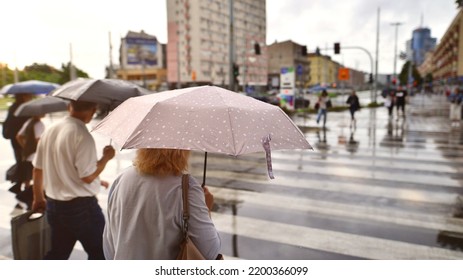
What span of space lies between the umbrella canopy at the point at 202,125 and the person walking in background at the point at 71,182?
0.88m

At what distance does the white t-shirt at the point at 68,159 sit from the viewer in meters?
2.91

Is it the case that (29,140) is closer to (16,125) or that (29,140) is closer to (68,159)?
(16,125)

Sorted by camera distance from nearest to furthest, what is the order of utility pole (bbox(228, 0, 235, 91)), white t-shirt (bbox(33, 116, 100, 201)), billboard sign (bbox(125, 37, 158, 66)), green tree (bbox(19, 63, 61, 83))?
1. white t-shirt (bbox(33, 116, 100, 201))
2. green tree (bbox(19, 63, 61, 83))
3. utility pole (bbox(228, 0, 235, 91))
4. billboard sign (bbox(125, 37, 158, 66))

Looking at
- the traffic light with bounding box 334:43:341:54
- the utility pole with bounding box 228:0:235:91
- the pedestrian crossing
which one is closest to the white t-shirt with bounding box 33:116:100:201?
the pedestrian crossing

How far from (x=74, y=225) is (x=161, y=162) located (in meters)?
1.47

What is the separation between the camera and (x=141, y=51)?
8144 centimetres

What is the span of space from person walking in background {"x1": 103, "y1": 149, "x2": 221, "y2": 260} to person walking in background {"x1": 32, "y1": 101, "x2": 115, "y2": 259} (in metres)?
1.12

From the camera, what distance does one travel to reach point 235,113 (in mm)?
1972

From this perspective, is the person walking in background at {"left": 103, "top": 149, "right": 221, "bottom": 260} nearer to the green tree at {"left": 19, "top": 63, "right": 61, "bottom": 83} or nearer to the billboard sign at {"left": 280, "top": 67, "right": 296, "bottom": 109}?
the green tree at {"left": 19, "top": 63, "right": 61, "bottom": 83}

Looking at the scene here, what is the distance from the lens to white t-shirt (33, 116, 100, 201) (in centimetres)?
291

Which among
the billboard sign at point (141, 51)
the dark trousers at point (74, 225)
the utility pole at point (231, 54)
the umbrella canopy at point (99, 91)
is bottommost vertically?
the dark trousers at point (74, 225)

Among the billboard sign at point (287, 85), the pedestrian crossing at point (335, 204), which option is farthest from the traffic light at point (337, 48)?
the pedestrian crossing at point (335, 204)

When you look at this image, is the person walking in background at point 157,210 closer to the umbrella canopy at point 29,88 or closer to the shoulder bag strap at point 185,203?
the shoulder bag strap at point 185,203
